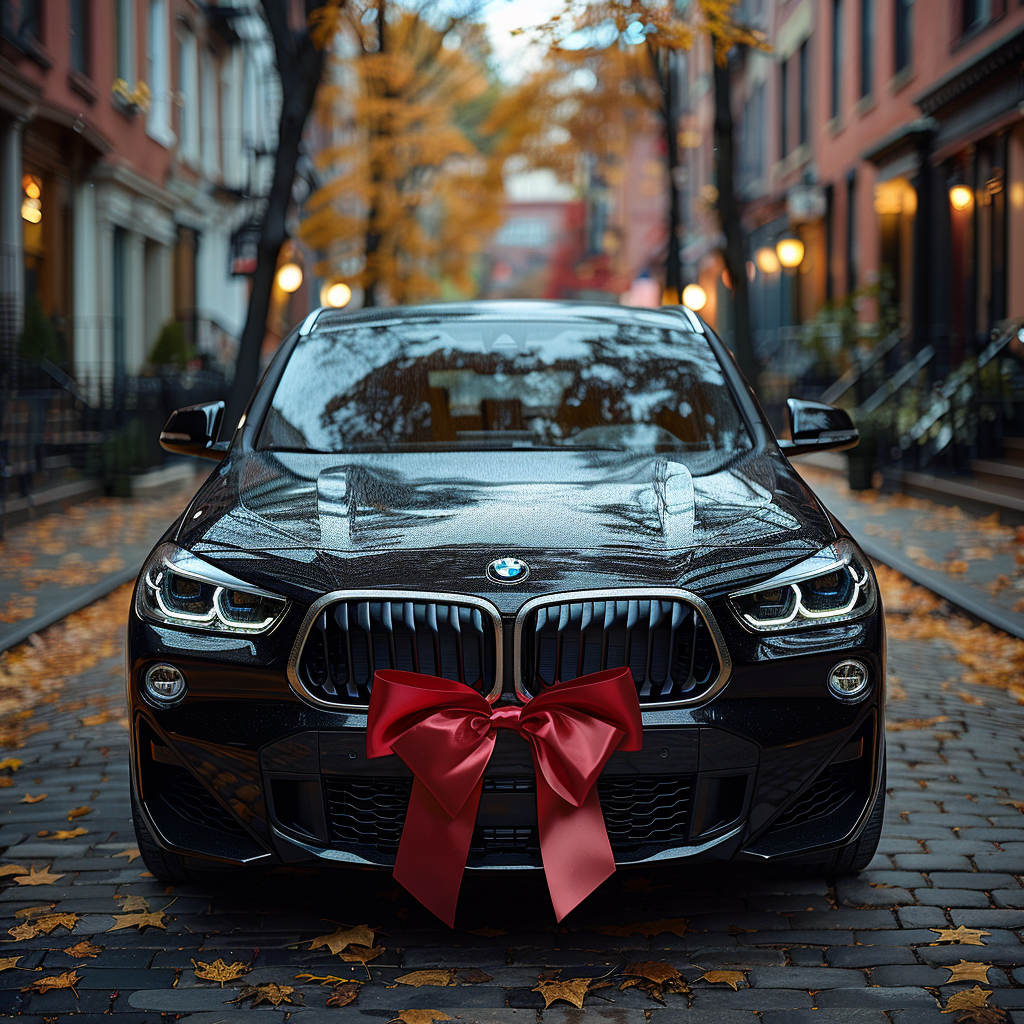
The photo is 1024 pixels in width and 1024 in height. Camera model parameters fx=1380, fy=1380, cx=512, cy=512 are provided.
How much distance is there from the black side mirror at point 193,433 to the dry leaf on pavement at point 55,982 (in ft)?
6.32

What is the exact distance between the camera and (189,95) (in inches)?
1087

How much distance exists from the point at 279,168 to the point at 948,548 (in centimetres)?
841

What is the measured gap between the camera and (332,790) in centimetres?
343

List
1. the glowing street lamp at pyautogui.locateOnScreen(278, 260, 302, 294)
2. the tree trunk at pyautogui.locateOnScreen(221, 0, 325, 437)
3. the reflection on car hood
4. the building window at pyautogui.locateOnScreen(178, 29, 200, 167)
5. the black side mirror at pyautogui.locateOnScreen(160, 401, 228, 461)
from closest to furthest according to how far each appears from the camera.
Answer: the reflection on car hood < the black side mirror at pyautogui.locateOnScreen(160, 401, 228, 461) < the tree trunk at pyautogui.locateOnScreen(221, 0, 325, 437) < the glowing street lamp at pyautogui.locateOnScreen(278, 260, 302, 294) < the building window at pyautogui.locateOnScreen(178, 29, 200, 167)

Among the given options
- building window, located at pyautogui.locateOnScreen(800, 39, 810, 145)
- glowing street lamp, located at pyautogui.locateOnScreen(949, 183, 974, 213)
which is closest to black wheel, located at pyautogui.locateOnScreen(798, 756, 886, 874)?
glowing street lamp, located at pyautogui.locateOnScreen(949, 183, 974, 213)

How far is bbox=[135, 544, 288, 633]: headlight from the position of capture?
3.47 m

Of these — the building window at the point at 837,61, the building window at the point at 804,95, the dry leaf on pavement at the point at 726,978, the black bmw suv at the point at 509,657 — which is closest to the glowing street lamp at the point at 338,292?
the building window at the point at 804,95

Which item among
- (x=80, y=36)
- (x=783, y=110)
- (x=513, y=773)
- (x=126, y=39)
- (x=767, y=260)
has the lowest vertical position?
(x=513, y=773)

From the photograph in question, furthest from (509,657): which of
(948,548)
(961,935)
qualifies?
(948,548)

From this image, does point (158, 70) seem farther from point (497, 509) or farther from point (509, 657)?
point (509, 657)

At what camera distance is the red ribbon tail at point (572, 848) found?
336cm

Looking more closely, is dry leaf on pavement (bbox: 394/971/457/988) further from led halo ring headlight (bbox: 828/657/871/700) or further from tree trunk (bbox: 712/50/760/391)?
tree trunk (bbox: 712/50/760/391)

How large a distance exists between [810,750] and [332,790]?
120cm

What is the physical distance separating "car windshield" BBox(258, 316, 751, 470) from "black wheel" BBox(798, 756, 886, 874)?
1.18m
